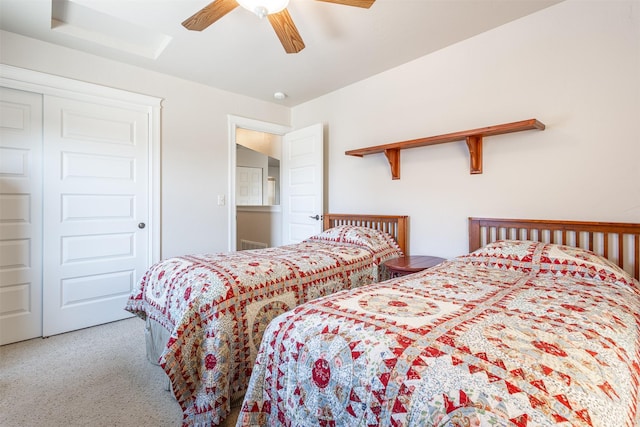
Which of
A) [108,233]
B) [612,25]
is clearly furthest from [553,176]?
[108,233]

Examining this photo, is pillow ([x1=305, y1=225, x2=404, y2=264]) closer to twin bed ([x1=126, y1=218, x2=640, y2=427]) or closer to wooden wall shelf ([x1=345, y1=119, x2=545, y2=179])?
wooden wall shelf ([x1=345, y1=119, x2=545, y2=179])

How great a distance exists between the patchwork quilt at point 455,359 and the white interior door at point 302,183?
2.25 meters

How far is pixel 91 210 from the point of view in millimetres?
2727

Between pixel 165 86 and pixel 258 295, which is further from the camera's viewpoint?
pixel 165 86

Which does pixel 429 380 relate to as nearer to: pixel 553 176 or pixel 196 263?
pixel 196 263

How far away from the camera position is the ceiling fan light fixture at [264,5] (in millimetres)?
1567

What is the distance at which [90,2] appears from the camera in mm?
2021

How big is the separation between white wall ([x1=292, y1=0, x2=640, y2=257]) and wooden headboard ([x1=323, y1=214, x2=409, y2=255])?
10 centimetres

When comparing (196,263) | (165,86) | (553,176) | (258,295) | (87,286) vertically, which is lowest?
(87,286)

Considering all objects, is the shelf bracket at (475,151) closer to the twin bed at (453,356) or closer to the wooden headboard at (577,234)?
the wooden headboard at (577,234)

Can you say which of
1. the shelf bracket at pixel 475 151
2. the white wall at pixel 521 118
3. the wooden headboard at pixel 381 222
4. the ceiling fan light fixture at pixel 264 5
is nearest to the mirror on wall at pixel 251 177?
the wooden headboard at pixel 381 222

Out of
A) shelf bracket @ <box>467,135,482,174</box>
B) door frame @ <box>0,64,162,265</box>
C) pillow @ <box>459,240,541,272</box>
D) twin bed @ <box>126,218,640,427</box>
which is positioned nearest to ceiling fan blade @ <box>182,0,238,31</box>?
door frame @ <box>0,64,162,265</box>

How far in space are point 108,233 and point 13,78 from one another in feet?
4.54

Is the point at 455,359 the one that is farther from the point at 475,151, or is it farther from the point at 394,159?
the point at 394,159
